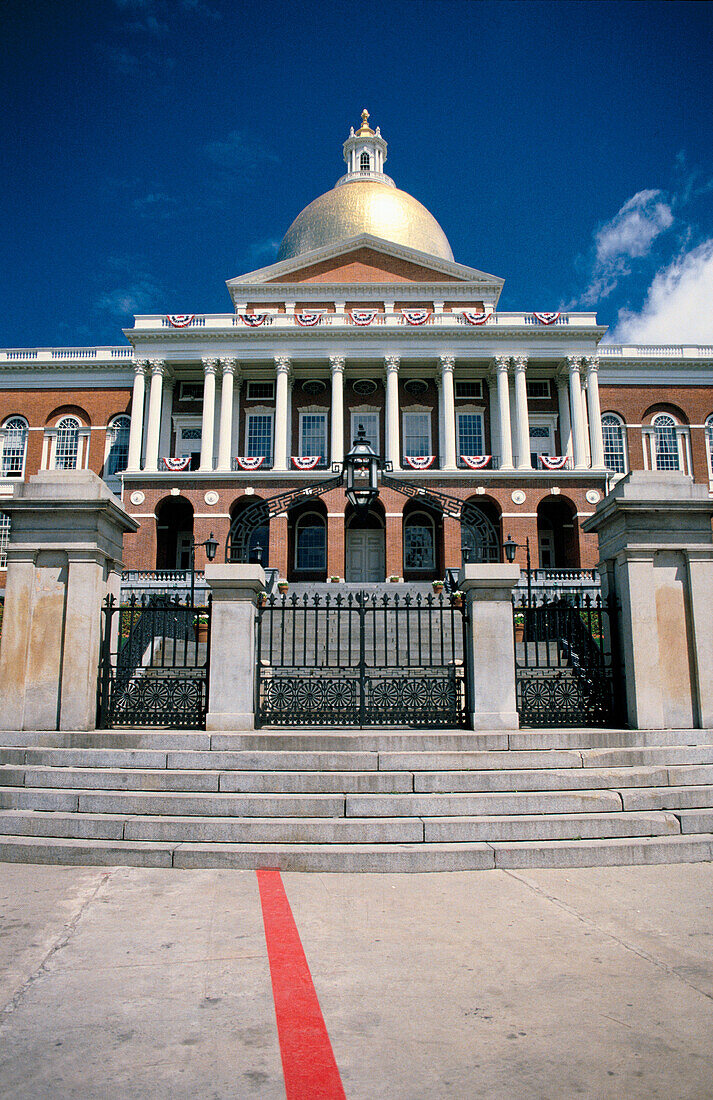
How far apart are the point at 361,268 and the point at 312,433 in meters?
10.8

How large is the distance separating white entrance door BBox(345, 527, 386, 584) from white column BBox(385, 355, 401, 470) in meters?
4.26

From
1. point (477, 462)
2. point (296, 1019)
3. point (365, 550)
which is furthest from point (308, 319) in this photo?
point (296, 1019)

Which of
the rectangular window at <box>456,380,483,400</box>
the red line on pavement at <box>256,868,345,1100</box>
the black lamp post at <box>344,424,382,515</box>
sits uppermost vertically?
the rectangular window at <box>456,380,483,400</box>

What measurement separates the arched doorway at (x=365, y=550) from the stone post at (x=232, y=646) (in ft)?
106

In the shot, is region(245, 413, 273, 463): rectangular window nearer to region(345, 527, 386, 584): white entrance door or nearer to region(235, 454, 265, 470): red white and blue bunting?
region(235, 454, 265, 470): red white and blue bunting

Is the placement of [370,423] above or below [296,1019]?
above

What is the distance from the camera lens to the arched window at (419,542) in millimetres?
41312

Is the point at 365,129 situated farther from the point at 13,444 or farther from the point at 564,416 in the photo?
the point at 13,444

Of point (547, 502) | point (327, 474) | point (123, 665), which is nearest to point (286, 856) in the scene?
point (123, 665)

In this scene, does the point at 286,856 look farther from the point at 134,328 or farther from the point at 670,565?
the point at 134,328

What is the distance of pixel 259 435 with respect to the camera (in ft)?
144

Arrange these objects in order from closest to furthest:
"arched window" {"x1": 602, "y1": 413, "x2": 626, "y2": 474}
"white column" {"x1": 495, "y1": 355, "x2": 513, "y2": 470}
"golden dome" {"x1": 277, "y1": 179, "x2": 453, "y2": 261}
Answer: "white column" {"x1": 495, "y1": 355, "x2": 513, "y2": 470} → "arched window" {"x1": 602, "y1": 413, "x2": 626, "y2": 474} → "golden dome" {"x1": 277, "y1": 179, "x2": 453, "y2": 261}

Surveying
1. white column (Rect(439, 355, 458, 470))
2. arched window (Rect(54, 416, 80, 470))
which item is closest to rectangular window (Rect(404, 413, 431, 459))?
white column (Rect(439, 355, 458, 470))

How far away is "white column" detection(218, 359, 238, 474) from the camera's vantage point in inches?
1615
